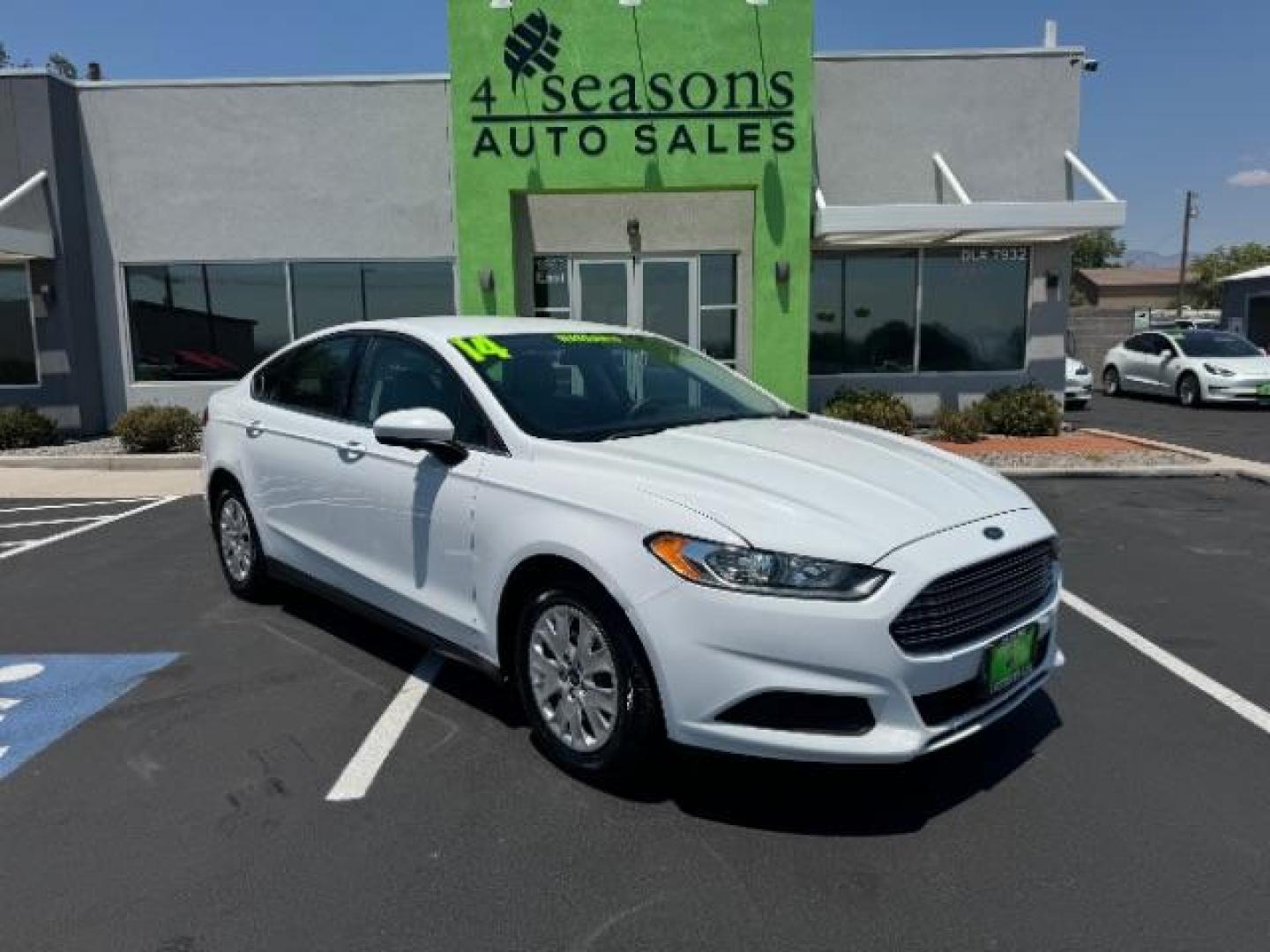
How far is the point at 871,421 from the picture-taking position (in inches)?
473

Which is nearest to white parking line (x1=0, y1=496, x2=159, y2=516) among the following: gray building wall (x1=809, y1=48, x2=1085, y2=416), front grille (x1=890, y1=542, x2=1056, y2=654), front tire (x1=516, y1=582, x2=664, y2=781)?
front tire (x1=516, y1=582, x2=664, y2=781)

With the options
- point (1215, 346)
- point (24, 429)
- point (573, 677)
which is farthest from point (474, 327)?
point (1215, 346)

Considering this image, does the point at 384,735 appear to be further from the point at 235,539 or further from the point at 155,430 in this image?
the point at 155,430

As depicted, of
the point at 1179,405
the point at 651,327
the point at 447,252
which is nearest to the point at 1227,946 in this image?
the point at 651,327

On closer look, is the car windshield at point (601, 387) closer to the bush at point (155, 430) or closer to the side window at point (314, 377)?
the side window at point (314, 377)

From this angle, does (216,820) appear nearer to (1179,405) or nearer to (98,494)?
(98,494)

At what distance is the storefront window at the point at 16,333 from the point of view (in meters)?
13.9

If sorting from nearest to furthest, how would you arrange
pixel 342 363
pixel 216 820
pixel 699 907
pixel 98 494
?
pixel 699 907, pixel 216 820, pixel 342 363, pixel 98 494

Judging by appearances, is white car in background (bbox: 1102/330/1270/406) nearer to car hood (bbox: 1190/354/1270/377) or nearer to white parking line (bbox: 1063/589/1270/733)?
car hood (bbox: 1190/354/1270/377)

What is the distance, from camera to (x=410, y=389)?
4.24m

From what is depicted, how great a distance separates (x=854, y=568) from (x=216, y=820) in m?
2.35

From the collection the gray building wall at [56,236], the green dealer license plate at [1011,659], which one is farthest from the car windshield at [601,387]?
the gray building wall at [56,236]

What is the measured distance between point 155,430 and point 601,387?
31.3 ft

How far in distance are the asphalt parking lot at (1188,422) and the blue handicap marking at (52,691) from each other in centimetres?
1233
